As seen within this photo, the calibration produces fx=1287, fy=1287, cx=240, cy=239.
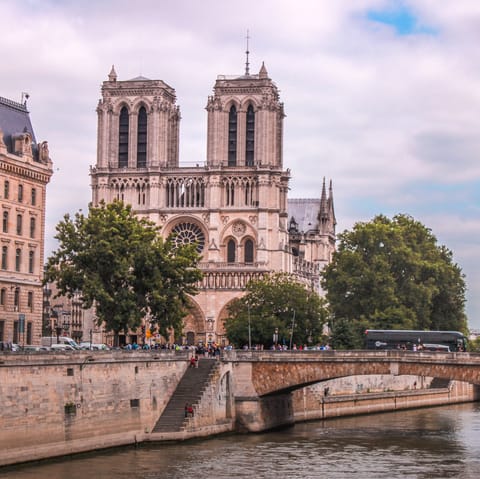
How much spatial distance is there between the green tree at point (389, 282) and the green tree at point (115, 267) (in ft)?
97.3

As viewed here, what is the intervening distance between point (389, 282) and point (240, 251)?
32458 mm

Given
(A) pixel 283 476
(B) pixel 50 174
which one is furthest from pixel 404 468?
(B) pixel 50 174

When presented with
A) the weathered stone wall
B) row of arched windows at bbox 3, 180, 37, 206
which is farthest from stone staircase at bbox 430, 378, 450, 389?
the weathered stone wall

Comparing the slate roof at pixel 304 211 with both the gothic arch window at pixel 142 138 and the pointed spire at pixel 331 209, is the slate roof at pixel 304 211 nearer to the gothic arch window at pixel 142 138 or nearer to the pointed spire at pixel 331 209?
the pointed spire at pixel 331 209

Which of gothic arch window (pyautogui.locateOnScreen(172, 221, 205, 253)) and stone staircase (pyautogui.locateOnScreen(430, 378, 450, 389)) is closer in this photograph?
stone staircase (pyautogui.locateOnScreen(430, 378, 450, 389))

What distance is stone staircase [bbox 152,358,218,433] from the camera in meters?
70.6

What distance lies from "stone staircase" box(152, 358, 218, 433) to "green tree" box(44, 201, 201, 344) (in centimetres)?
1106

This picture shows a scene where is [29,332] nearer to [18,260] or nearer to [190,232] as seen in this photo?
[18,260]

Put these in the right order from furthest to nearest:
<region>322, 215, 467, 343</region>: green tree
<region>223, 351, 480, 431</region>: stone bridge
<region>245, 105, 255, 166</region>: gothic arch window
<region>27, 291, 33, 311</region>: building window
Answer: <region>245, 105, 255, 166</region>: gothic arch window → <region>322, 215, 467, 343</region>: green tree → <region>27, 291, 33, 311</region>: building window → <region>223, 351, 480, 431</region>: stone bridge

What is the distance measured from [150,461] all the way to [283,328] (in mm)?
53723

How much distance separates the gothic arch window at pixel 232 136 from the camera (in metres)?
150

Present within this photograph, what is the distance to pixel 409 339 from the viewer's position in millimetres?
104438

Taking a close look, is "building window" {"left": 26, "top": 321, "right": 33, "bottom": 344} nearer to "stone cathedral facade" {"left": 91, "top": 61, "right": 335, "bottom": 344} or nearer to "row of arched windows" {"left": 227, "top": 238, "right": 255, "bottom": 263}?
"stone cathedral facade" {"left": 91, "top": 61, "right": 335, "bottom": 344}

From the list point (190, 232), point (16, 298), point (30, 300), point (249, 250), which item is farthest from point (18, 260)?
point (190, 232)
